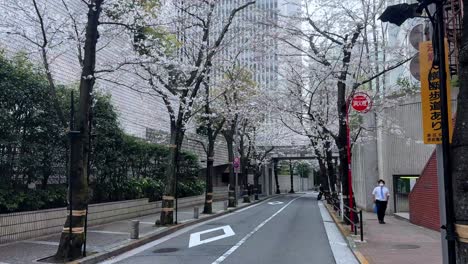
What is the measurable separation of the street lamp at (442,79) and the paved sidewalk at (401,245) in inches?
216

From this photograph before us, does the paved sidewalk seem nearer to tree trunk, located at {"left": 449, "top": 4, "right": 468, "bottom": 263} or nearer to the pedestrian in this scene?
the pedestrian

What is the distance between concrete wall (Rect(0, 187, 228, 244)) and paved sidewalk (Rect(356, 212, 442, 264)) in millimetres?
9359

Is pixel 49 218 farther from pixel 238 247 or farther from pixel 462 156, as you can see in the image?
pixel 462 156

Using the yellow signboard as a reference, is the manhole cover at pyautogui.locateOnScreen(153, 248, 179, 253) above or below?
below

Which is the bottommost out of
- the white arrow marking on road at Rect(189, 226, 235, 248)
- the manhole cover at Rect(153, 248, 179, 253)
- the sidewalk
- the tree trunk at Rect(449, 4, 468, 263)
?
the white arrow marking on road at Rect(189, 226, 235, 248)

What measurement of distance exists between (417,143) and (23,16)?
18.8m

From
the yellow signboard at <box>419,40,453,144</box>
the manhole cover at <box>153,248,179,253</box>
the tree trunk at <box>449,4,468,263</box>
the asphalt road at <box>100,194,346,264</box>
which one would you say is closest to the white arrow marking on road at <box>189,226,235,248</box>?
the asphalt road at <box>100,194,346,264</box>

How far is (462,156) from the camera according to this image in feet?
14.3

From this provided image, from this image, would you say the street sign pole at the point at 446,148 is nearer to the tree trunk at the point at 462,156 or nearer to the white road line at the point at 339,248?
the tree trunk at the point at 462,156

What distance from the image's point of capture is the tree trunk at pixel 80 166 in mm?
10289

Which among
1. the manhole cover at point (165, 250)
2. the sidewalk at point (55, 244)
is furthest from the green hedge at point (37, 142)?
the manhole cover at point (165, 250)

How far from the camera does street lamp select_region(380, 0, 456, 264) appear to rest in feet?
15.6

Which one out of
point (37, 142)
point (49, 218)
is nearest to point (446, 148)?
point (49, 218)

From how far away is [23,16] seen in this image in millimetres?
14820
